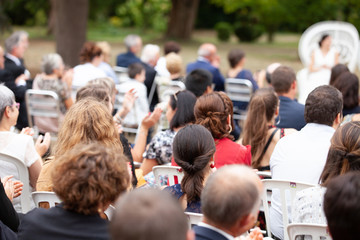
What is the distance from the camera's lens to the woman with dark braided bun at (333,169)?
2.90 meters

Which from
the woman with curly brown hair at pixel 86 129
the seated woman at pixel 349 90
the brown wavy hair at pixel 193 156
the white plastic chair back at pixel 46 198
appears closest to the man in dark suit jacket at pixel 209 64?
the seated woman at pixel 349 90

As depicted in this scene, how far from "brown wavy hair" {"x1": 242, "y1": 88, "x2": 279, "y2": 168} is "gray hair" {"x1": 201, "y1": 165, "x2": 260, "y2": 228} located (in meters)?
2.37

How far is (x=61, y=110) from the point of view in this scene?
6902mm

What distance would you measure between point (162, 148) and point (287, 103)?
1678 millimetres

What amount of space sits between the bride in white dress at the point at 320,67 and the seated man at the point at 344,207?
21.4 ft

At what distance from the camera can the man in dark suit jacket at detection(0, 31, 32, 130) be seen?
6.62 m

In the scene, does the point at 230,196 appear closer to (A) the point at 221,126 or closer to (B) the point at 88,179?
(B) the point at 88,179

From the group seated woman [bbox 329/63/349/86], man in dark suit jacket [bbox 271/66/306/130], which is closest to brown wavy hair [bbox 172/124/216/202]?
man in dark suit jacket [bbox 271/66/306/130]

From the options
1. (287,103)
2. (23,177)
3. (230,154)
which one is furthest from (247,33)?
(23,177)

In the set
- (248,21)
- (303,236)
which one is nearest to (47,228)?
(303,236)

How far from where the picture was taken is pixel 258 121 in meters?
4.54

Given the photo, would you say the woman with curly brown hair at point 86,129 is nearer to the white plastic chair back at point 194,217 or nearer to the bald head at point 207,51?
the white plastic chair back at point 194,217

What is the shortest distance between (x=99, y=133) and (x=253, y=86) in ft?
16.4

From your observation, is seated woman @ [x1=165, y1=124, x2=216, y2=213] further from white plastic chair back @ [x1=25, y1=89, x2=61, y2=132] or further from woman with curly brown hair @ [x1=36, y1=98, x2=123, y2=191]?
white plastic chair back @ [x1=25, y1=89, x2=61, y2=132]
